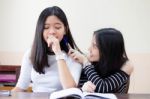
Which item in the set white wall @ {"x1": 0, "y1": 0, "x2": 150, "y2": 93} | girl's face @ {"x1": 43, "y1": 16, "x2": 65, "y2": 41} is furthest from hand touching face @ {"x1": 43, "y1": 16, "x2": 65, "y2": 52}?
white wall @ {"x1": 0, "y1": 0, "x2": 150, "y2": 93}

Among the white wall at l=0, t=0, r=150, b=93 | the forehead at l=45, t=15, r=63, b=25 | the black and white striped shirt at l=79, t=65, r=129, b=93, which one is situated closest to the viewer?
the black and white striped shirt at l=79, t=65, r=129, b=93

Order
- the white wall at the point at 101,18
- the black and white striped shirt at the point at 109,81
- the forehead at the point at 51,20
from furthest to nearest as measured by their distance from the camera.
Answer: the white wall at the point at 101,18 < the forehead at the point at 51,20 < the black and white striped shirt at the point at 109,81

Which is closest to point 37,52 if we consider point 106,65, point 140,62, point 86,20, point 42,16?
point 42,16

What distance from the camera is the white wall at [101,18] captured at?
2.97 meters

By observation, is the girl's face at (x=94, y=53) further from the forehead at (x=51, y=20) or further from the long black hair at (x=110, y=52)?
the forehead at (x=51, y=20)

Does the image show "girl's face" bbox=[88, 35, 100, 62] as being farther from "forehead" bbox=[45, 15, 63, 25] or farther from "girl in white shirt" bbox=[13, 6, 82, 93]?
"forehead" bbox=[45, 15, 63, 25]

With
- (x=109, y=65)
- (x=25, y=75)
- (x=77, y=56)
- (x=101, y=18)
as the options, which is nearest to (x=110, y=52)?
(x=109, y=65)

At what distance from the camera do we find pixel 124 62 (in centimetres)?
165

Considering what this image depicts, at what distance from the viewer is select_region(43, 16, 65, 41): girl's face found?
1682 millimetres

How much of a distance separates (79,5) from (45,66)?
1415mm

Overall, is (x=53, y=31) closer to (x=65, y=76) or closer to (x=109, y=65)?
(x=65, y=76)

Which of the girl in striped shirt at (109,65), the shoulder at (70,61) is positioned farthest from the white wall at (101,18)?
the girl in striped shirt at (109,65)

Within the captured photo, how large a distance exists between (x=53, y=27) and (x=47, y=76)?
11.9 inches

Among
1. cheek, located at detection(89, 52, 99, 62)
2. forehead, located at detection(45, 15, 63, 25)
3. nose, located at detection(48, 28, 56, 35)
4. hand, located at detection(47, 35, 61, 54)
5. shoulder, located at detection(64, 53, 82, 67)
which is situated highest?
forehead, located at detection(45, 15, 63, 25)
